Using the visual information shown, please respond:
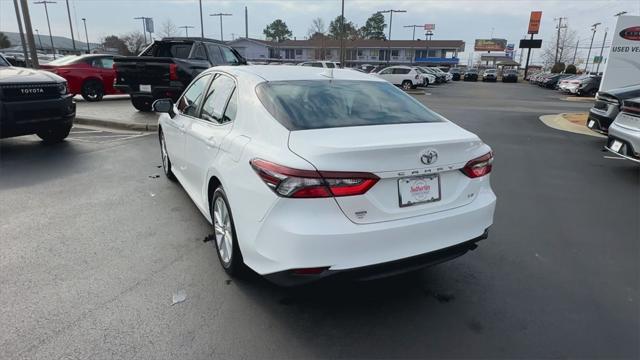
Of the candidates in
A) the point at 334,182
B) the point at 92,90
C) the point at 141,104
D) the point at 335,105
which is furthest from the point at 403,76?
the point at 334,182

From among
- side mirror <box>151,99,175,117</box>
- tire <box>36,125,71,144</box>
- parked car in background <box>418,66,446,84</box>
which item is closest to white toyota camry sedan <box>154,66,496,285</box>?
side mirror <box>151,99,175,117</box>

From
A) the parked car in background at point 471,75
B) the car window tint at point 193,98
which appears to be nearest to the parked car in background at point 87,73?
the car window tint at point 193,98

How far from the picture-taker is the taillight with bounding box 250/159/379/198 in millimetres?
2275

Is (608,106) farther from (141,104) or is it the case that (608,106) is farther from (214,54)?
(141,104)

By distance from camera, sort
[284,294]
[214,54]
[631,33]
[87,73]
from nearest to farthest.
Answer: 1. [284,294]
2. [214,54]
3. [87,73]
4. [631,33]

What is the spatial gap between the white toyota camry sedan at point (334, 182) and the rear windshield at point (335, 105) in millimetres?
13

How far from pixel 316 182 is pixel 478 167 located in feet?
4.14

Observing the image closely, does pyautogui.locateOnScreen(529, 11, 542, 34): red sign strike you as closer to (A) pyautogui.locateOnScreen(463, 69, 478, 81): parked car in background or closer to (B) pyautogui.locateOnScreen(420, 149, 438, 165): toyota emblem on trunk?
(A) pyautogui.locateOnScreen(463, 69, 478, 81): parked car in background

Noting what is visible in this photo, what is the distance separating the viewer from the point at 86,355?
2336 mm

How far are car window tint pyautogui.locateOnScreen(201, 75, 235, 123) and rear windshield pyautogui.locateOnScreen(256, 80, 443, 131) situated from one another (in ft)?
1.61

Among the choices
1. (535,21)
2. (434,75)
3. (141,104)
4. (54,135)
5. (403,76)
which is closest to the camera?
(54,135)

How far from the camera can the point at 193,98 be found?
4285mm

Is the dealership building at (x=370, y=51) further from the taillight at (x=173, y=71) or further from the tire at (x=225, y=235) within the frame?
the tire at (x=225, y=235)

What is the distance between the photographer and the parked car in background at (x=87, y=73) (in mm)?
13133
